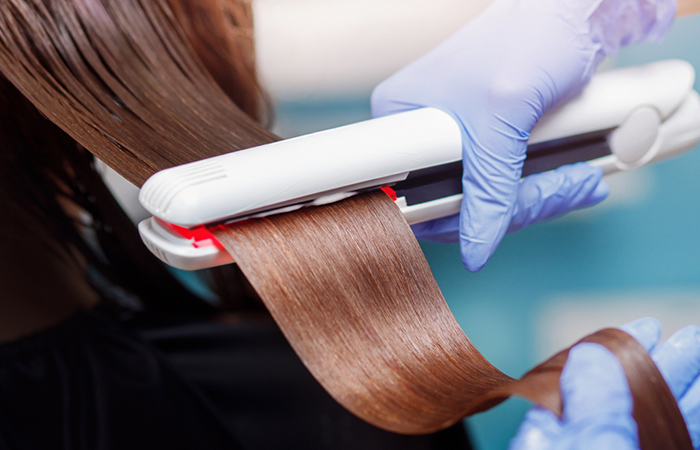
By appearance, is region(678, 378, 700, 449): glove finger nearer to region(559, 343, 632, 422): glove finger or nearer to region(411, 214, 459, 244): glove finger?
region(559, 343, 632, 422): glove finger

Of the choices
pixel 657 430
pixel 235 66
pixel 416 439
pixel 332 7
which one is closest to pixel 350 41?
pixel 332 7

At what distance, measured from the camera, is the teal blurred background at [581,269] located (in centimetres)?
138

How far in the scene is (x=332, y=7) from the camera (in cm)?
134

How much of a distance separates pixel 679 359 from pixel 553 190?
435 mm

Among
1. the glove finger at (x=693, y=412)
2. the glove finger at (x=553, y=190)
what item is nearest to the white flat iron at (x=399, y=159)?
the glove finger at (x=553, y=190)

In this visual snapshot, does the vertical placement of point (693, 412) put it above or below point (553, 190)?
below

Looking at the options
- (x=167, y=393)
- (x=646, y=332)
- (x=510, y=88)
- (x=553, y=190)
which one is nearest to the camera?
(x=646, y=332)

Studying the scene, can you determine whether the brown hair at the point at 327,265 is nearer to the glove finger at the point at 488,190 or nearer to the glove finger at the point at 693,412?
the glove finger at the point at 693,412

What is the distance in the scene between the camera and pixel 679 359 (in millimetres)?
616

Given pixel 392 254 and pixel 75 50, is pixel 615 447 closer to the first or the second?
pixel 392 254

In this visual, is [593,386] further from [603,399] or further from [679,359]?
[679,359]

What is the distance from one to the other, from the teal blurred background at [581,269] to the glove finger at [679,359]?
0.74 m

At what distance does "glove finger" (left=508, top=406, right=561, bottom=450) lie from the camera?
1.84 ft

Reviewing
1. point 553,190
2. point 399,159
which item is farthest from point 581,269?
point 399,159
